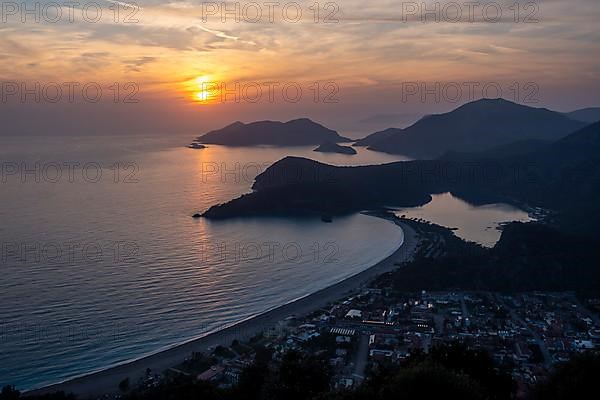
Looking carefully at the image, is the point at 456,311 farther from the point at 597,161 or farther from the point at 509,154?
the point at 509,154

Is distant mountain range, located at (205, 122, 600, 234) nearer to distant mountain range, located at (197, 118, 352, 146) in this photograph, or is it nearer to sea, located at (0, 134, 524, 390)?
sea, located at (0, 134, 524, 390)

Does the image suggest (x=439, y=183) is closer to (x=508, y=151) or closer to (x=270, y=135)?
(x=508, y=151)

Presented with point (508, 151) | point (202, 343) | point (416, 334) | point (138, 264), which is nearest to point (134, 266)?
point (138, 264)

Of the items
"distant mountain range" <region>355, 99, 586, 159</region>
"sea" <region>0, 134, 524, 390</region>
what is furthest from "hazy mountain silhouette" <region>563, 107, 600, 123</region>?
"sea" <region>0, 134, 524, 390</region>

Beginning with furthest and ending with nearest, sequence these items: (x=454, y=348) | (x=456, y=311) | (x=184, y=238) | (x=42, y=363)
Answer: (x=184, y=238)
(x=456, y=311)
(x=42, y=363)
(x=454, y=348)

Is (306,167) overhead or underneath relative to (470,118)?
underneath

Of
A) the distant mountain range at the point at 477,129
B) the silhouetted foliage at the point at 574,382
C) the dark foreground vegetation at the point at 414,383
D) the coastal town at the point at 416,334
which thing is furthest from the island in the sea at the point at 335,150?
the silhouetted foliage at the point at 574,382

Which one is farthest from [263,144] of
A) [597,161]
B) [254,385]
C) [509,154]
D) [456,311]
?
[254,385]
